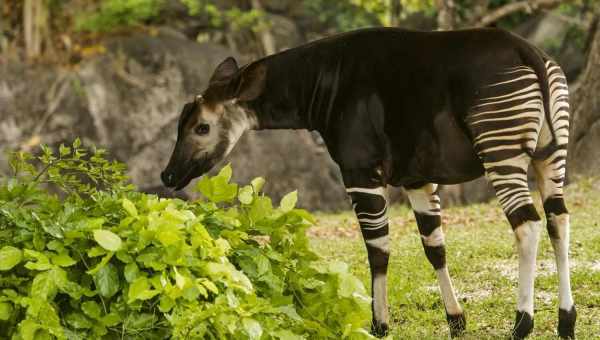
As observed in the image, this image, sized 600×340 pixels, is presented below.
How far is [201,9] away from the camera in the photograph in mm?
16938

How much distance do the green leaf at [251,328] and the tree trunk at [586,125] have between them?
959 centimetres

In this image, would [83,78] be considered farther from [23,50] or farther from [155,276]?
[155,276]

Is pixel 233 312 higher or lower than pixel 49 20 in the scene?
higher

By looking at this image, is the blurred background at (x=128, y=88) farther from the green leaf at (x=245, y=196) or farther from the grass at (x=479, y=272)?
the green leaf at (x=245, y=196)

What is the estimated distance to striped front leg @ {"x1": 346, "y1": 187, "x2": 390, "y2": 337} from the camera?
4.69m

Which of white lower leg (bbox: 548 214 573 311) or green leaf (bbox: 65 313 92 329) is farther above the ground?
green leaf (bbox: 65 313 92 329)

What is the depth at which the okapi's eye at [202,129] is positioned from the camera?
509 centimetres

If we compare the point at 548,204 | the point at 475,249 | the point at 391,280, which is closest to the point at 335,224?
the point at 475,249

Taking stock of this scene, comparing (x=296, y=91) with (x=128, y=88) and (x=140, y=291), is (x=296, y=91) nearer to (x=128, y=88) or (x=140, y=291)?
(x=140, y=291)

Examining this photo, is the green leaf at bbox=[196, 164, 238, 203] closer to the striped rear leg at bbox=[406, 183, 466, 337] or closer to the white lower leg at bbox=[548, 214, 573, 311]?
the white lower leg at bbox=[548, 214, 573, 311]

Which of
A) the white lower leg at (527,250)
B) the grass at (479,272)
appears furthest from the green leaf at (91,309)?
the white lower leg at (527,250)

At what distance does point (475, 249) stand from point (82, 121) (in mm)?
7753

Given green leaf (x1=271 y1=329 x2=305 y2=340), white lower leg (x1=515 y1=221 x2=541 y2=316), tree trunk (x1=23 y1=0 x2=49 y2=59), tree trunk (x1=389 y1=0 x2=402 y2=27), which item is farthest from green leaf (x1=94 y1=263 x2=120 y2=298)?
tree trunk (x1=23 y1=0 x2=49 y2=59)

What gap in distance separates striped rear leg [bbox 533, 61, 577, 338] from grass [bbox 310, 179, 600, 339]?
7.4 inches
